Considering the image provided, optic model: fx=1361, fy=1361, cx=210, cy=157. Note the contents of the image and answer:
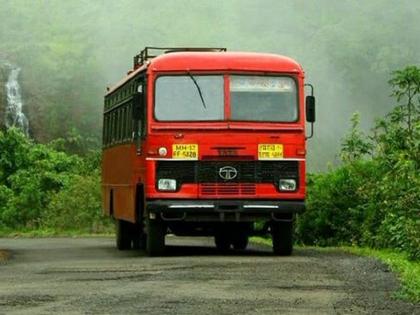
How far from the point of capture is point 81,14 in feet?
355

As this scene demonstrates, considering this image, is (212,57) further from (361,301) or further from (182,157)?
(361,301)

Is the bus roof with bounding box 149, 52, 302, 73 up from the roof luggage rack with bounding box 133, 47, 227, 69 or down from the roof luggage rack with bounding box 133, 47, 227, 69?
down

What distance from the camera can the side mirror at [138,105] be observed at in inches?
835

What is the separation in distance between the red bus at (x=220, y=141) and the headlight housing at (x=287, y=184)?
0.05 feet

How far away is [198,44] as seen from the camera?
93188 millimetres

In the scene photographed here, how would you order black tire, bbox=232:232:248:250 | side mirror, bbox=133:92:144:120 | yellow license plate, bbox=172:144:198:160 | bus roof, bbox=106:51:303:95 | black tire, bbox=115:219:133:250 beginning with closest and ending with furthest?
1. yellow license plate, bbox=172:144:198:160
2. bus roof, bbox=106:51:303:95
3. side mirror, bbox=133:92:144:120
4. black tire, bbox=232:232:248:250
5. black tire, bbox=115:219:133:250

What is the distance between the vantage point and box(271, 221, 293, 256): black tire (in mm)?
21281

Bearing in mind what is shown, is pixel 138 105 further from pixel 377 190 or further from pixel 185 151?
pixel 377 190

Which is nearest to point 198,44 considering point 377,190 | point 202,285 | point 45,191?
Answer: point 45,191

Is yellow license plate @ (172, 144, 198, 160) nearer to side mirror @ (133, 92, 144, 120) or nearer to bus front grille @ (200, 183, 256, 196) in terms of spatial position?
bus front grille @ (200, 183, 256, 196)

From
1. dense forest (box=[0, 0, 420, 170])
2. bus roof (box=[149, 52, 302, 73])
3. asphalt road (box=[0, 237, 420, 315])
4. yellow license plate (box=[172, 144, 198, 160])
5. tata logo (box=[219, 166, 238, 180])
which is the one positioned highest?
dense forest (box=[0, 0, 420, 170])

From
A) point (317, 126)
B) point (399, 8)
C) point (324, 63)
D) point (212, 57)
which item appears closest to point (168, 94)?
point (212, 57)

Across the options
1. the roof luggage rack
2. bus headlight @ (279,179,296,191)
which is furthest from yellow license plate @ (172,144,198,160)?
the roof luggage rack

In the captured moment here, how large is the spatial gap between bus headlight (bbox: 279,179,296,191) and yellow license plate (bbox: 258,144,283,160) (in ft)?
1.25
